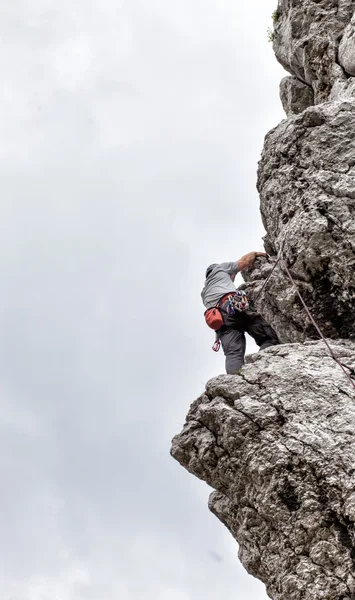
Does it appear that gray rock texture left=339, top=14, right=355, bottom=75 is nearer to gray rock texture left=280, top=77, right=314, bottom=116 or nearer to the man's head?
gray rock texture left=280, top=77, right=314, bottom=116

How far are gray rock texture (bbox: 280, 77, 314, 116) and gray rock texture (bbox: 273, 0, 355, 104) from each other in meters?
0.22

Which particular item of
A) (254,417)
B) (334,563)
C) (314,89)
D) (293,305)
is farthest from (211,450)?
(314,89)

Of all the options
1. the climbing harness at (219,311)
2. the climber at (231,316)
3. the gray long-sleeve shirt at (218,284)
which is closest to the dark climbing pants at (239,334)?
the climber at (231,316)

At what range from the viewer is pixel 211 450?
37.3 ft

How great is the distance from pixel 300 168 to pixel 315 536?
7.27 metres

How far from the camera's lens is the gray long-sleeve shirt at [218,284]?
49.2ft

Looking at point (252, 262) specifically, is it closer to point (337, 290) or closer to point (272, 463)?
point (337, 290)


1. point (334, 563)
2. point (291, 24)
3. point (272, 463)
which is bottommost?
point (334, 563)

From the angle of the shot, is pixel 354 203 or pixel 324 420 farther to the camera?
pixel 354 203

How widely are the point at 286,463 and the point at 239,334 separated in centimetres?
452

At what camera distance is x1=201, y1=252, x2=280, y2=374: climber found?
46.8 ft

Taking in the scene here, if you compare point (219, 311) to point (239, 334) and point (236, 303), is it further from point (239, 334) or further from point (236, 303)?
point (239, 334)

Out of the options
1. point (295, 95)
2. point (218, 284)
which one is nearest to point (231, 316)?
point (218, 284)

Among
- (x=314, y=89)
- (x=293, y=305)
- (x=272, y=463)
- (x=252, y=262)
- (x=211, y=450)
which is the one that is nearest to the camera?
(x=272, y=463)
